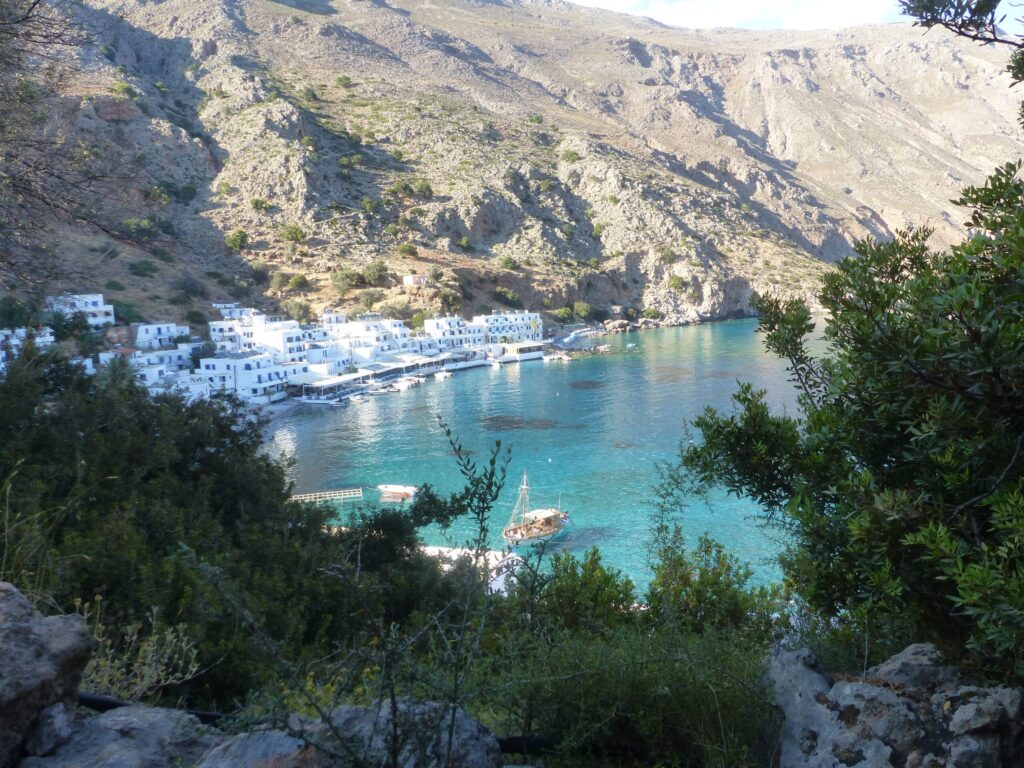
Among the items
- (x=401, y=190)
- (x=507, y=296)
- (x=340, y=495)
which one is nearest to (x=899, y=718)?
(x=340, y=495)

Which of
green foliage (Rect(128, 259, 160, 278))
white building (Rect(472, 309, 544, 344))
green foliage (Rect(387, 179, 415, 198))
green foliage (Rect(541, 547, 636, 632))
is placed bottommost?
green foliage (Rect(541, 547, 636, 632))

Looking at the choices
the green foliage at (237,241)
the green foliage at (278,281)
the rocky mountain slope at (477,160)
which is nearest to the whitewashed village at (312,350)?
the rocky mountain slope at (477,160)

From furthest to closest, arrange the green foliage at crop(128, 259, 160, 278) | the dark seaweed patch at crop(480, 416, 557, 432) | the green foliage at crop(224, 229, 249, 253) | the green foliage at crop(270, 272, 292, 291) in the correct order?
the green foliage at crop(224, 229, 249, 253) < the green foliage at crop(270, 272, 292, 291) < the green foliage at crop(128, 259, 160, 278) < the dark seaweed patch at crop(480, 416, 557, 432)

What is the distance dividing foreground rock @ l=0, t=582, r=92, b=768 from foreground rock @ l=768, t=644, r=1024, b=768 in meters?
2.03

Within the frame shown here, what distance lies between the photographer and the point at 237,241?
151 ft

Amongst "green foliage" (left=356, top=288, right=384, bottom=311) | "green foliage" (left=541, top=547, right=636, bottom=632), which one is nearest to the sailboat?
"green foliage" (left=541, top=547, right=636, bottom=632)

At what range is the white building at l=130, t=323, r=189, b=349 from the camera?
32.7 metres

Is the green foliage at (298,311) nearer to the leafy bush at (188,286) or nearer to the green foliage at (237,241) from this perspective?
the leafy bush at (188,286)

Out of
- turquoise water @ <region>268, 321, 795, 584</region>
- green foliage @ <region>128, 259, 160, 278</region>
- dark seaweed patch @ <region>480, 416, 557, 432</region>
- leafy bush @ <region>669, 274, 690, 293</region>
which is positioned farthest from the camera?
leafy bush @ <region>669, 274, 690, 293</region>

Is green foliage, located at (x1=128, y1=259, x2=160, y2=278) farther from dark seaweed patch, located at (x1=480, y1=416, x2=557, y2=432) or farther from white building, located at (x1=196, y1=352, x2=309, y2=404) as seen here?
dark seaweed patch, located at (x1=480, y1=416, x2=557, y2=432)

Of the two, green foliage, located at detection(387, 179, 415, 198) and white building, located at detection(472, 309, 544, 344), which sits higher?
green foliage, located at detection(387, 179, 415, 198)

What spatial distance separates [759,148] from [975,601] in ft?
348

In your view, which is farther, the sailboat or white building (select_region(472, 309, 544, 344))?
white building (select_region(472, 309, 544, 344))

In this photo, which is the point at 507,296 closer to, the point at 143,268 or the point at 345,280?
the point at 345,280
